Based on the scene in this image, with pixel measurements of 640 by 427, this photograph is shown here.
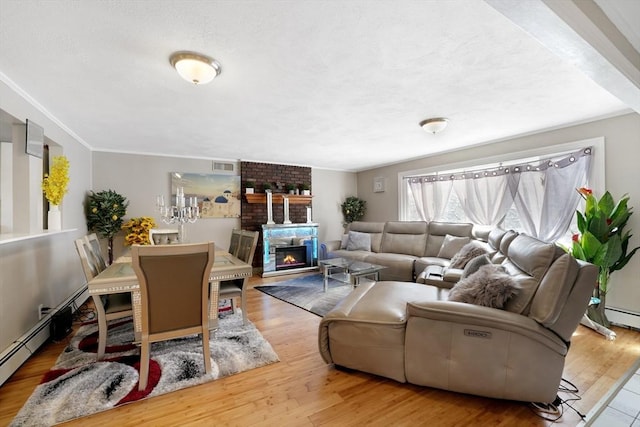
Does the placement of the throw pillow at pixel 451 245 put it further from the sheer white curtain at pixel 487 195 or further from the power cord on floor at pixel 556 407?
the power cord on floor at pixel 556 407

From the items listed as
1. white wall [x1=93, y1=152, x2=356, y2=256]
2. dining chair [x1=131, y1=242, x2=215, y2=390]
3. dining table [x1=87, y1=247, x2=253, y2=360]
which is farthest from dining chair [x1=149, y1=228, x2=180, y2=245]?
dining chair [x1=131, y1=242, x2=215, y2=390]

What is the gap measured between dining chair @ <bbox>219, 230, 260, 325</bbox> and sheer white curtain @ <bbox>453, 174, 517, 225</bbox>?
12.1 ft

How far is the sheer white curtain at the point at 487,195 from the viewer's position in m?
4.05

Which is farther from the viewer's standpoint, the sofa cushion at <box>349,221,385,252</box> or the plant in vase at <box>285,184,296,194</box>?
the plant in vase at <box>285,184,296,194</box>

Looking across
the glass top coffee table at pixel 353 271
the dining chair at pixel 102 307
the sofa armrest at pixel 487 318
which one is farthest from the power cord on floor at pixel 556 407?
the dining chair at pixel 102 307

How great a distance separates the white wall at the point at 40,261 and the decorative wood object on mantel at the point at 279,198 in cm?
254

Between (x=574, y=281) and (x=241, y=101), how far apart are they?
286 cm

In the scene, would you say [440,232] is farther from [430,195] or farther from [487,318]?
[487,318]

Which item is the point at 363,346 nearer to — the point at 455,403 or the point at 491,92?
the point at 455,403

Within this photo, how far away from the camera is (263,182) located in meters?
5.55

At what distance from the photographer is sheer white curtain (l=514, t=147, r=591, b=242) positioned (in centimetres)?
332

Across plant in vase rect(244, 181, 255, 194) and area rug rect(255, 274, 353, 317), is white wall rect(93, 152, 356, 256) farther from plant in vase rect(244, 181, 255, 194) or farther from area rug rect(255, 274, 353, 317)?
area rug rect(255, 274, 353, 317)

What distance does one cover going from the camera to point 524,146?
12.6ft

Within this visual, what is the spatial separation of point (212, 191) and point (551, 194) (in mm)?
5400
